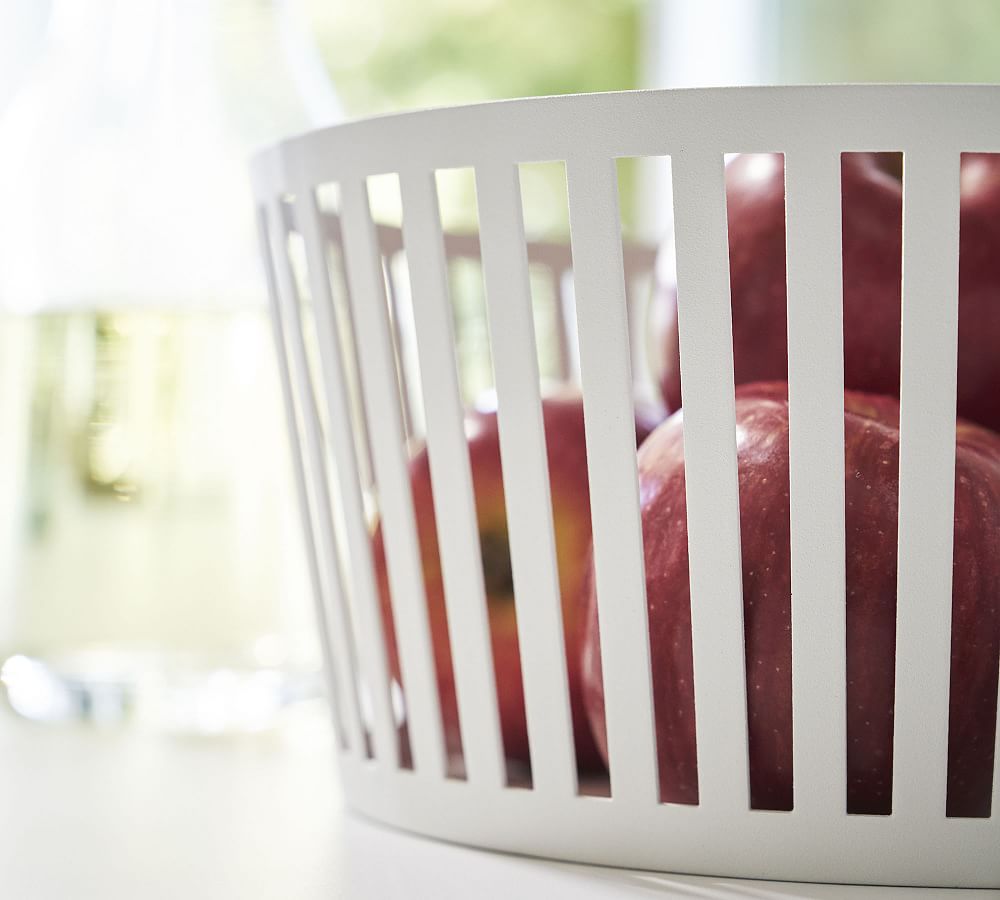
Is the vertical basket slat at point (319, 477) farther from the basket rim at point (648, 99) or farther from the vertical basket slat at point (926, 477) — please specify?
the vertical basket slat at point (926, 477)

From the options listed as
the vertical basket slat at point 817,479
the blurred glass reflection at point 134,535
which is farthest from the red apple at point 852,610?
the blurred glass reflection at point 134,535

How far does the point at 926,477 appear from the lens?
270 mm

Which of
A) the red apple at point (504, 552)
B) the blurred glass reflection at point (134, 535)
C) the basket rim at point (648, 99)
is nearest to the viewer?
the basket rim at point (648, 99)

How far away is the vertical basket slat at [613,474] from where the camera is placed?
0.27m

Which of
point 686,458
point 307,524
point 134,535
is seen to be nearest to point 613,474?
point 686,458

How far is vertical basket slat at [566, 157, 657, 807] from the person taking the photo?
0.90 ft

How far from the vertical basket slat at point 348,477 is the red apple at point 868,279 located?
0.35ft

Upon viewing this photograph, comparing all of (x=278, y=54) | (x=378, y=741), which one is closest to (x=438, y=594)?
(x=378, y=741)

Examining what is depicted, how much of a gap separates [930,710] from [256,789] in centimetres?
23

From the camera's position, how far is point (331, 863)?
33 centimetres

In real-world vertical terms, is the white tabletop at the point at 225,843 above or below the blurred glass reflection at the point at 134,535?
below

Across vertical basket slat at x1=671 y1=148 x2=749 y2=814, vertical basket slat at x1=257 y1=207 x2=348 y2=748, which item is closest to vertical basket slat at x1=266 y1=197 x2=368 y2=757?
vertical basket slat at x1=257 y1=207 x2=348 y2=748

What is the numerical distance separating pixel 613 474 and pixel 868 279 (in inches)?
4.5

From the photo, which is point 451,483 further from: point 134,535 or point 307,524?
point 134,535
